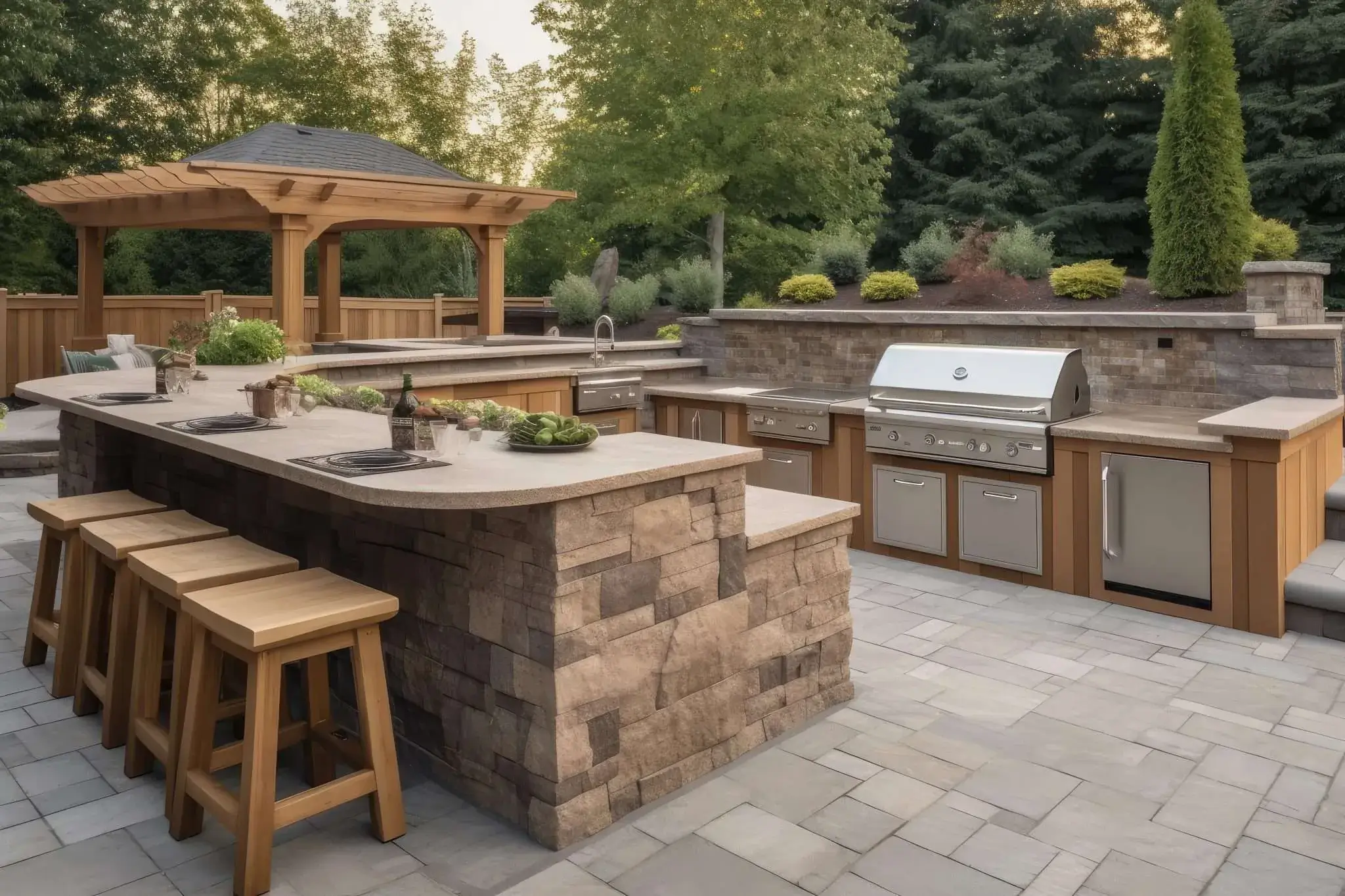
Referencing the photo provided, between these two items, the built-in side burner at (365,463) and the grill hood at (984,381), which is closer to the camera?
the built-in side burner at (365,463)

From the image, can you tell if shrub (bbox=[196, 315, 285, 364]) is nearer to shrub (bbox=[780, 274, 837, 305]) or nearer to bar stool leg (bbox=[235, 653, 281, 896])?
bar stool leg (bbox=[235, 653, 281, 896])

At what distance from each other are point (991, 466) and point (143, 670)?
14.3 ft

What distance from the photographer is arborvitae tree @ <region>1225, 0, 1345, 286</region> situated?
15.5 m

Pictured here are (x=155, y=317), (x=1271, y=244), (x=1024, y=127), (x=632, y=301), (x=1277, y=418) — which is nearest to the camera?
(x=1277, y=418)

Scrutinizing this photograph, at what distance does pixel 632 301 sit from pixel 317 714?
1172cm

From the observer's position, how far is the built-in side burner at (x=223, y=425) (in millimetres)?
3629

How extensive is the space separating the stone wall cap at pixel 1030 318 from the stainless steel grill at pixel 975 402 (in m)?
0.46

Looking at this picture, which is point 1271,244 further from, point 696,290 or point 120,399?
point 120,399

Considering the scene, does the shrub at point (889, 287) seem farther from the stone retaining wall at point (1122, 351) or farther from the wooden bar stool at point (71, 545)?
the wooden bar stool at point (71, 545)

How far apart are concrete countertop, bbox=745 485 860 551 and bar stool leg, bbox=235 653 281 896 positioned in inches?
63.2

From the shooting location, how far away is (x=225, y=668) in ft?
13.2

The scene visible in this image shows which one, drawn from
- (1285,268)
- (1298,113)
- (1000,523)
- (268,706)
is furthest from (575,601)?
(1298,113)

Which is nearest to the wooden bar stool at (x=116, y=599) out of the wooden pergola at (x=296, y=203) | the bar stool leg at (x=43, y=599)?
the bar stool leg at (x=43, y=599)

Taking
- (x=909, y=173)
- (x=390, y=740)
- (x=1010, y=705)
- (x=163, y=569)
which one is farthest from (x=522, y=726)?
(x=909, y=173)
